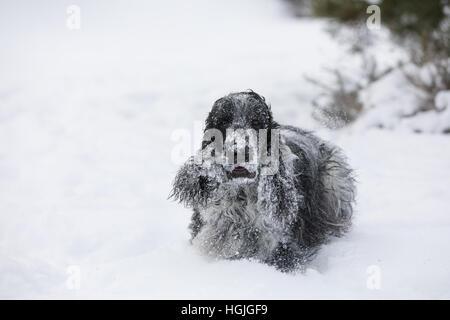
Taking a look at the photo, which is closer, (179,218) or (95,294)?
(95,294)

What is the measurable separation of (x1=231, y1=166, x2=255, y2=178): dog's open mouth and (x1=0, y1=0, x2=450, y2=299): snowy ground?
641 mm

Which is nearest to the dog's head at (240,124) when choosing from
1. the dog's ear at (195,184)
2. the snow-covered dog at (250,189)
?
the snow-covered dog at (250,189)

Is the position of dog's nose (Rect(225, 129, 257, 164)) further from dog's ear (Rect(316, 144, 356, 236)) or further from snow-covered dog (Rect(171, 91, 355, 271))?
dog's ear (Rect(316, 144, 356, 236))

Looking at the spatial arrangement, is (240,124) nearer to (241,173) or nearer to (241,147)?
(241,147)

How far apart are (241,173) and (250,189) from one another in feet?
0.79

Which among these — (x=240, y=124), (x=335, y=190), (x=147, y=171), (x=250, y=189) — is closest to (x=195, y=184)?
(x=250, y=189)

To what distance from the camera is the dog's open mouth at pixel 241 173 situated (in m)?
3.74

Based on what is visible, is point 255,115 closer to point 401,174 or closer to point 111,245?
point 111,245

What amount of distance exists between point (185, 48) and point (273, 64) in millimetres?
3513

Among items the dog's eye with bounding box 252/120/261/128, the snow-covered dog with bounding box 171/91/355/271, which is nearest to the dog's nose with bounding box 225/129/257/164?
the snow-covered dog with bounding box 171/91/355/271

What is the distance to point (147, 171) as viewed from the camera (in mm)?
7309

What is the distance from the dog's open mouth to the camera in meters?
3.74

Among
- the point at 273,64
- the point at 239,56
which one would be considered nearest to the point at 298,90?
the point at 273,64

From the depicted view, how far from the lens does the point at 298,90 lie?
11.4 metres
